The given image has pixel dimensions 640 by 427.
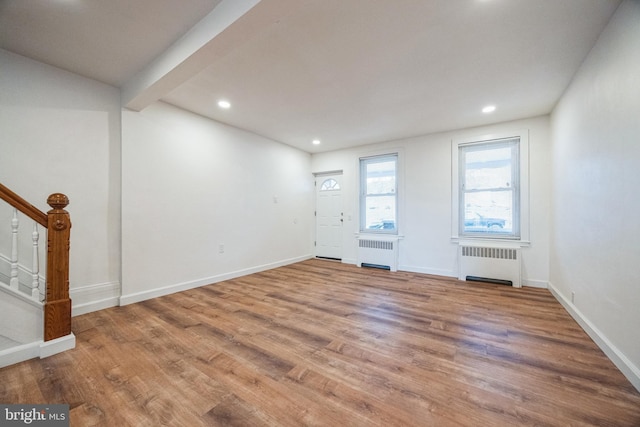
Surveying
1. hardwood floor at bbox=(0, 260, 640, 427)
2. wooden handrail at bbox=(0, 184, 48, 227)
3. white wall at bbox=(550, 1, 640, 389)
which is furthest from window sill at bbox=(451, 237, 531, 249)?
wooden handrail at bbox=(0, 184, 48, 227)

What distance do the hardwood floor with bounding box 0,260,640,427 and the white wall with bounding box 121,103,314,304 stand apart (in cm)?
62

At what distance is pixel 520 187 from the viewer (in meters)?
3.87

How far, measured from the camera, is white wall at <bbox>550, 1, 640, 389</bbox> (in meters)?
1.63

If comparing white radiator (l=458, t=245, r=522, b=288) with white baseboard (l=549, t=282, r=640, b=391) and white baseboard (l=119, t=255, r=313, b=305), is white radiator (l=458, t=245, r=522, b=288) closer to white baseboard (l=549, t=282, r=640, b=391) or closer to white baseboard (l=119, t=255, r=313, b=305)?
white baseboard (l=549, t=282, r=640, b=391)

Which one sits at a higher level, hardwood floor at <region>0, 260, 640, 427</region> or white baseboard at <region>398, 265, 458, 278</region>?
white baseboard at <region>398, 265, 458, 278</region>

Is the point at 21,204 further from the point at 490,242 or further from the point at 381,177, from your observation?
the point at 490,242

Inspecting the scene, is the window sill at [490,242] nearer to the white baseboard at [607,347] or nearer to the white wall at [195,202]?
the white baseboard at [607,347]

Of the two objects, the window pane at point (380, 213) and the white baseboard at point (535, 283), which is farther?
the window pane at point (380, 213)

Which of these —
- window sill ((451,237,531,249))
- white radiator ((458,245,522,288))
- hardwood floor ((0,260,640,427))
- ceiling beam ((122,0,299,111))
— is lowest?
hardwood floor ((0,260,640,427))

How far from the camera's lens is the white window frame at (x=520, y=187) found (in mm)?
3814

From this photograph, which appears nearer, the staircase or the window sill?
the staircase

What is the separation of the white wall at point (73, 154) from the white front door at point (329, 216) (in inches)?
154

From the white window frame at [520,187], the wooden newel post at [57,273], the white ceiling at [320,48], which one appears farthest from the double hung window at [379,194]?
the wooden newel post at [57,273]

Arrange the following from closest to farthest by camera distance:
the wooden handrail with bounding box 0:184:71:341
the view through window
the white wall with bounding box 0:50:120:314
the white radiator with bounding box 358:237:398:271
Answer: the wooden handrail with bounding box 0:184:71:341 → the white wall with bounding box 0:50:120:314 → the view through window → the white radiator with bounding box 358:237:398:271
